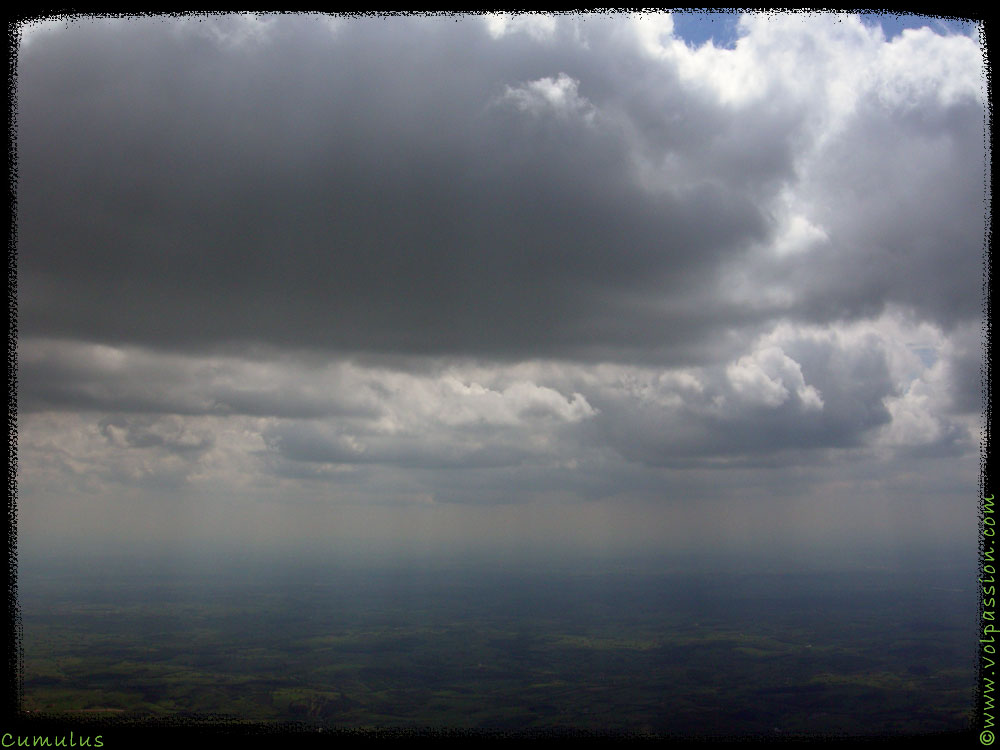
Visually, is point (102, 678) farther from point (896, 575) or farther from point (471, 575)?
point (471, 575)

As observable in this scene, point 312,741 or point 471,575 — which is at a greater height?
point 312,741

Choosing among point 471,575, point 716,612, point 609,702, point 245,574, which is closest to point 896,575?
point 716,612

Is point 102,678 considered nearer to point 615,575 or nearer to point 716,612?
point 716,612

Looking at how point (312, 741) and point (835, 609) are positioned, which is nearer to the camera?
point (312, 741)

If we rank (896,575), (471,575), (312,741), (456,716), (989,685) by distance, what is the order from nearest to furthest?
(312,741), (989,685), (456,716), (896,575), (471,575)

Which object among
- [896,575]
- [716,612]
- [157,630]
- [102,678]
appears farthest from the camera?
[896,575]

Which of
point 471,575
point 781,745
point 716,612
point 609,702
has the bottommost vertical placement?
point 471,575

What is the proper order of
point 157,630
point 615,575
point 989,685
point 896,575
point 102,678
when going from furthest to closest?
point 615,575 < point 896,575 < point 157,630 < point 102,678 < point 989,685

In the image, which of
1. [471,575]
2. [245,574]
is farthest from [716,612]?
[245,574]

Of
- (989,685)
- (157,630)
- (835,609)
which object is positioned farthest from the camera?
(835,609)
